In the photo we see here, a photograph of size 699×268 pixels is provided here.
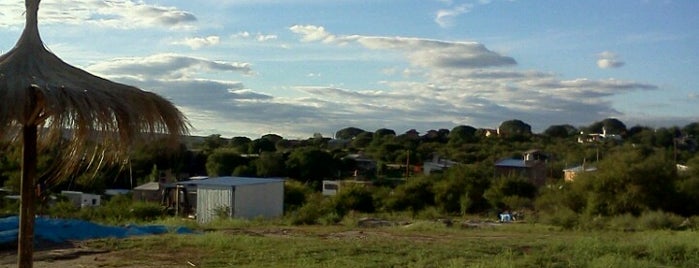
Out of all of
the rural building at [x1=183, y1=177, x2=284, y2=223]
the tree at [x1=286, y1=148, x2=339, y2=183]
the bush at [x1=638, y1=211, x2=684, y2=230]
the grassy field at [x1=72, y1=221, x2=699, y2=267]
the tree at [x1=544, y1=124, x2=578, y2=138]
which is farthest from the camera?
the tree at [x1=544, y1=124, x2=578, y2=138]

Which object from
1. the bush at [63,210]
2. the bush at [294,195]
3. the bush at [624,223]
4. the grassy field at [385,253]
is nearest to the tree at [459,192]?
the bush at [294,195]

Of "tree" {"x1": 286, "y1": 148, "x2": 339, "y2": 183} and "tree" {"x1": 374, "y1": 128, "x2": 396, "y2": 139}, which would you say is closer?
"tree" {"x1": 286, "y1": 148, "x2": 339, "y2": 183}

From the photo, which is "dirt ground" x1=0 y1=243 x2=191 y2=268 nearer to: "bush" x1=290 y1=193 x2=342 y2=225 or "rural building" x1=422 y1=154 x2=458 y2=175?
"bush" x1=290 y1=193 x2=342 y2=225

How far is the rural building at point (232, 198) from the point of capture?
26.9 meters

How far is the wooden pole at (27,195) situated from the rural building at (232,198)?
19724 millimetres

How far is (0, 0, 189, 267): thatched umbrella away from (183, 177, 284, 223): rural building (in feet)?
64.9

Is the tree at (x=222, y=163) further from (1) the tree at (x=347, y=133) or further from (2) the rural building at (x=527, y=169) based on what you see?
(1) the tree at (x=347, y=133)

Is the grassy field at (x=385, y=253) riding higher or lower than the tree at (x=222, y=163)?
lower

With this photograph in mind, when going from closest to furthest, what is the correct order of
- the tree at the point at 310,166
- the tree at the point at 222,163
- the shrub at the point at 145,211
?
the shrub at the point at 145,211 < the tree at the point at 222,163 < the tree at the point at 310,166

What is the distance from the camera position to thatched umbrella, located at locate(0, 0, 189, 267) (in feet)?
18.3

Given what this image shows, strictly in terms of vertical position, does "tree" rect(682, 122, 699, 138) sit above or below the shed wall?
above

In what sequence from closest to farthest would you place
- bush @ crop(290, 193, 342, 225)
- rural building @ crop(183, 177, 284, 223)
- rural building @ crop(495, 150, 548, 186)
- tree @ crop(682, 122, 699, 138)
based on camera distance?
1. bush @ crop(290, 193, 342, 225)
2. rural building @ crop(183, 177, 284, 223)
3. rural building @ crop(495, 150, 548, 186)
4. tree @ crop(682, 122, 699, 138)

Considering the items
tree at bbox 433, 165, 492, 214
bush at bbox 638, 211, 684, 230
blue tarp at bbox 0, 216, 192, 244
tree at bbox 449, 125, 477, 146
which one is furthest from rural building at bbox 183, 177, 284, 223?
tree at bbox 449, 125, 477, 146

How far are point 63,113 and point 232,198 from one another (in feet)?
71.0
